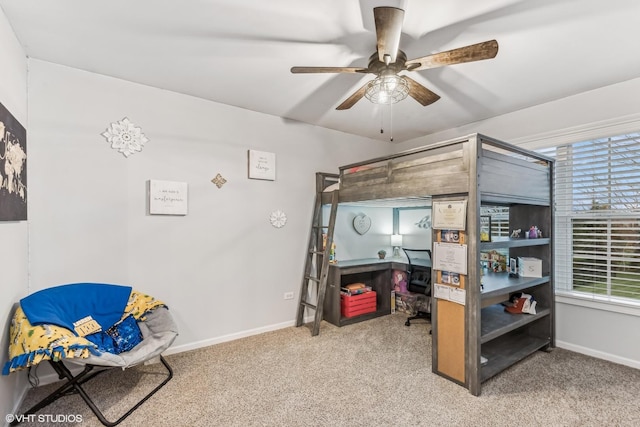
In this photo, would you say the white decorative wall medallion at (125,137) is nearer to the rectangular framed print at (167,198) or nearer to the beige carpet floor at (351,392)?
the rectangular framed print at (167,198)

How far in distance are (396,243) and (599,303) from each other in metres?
2.54

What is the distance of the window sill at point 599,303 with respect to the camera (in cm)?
271

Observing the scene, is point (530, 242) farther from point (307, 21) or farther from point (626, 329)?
point (307, 21)

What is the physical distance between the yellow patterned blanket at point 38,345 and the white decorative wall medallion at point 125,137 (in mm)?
1454

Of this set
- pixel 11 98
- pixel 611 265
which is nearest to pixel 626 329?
pixel 611 265

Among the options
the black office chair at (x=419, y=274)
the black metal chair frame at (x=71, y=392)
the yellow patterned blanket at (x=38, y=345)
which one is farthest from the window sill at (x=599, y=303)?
the yellow patterned blanket at (x=38, y=345)

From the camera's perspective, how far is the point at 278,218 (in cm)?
370

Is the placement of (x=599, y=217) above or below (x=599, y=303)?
above

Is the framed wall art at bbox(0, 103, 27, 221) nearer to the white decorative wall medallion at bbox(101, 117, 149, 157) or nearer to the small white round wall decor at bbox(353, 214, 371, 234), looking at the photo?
the white decorative wall medallion at bbox(101, 117, 149, 157)

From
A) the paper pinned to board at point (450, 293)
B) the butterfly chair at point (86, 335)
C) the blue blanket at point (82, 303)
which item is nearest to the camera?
the butterfly chair at point (86, 335)

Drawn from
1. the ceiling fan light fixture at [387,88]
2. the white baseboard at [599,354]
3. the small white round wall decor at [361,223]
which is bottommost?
the white baseboard at [599,354]

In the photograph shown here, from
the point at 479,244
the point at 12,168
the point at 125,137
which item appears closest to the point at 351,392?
the point at 479,244

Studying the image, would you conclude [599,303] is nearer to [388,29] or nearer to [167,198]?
[388,29]

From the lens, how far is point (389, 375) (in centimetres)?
257
